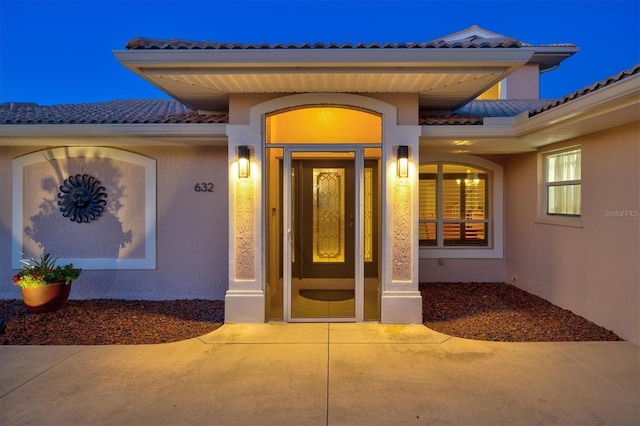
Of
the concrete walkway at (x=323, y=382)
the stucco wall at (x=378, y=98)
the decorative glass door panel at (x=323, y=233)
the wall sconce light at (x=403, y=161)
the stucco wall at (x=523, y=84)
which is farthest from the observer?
the stucco wall at (x=523, y=84)

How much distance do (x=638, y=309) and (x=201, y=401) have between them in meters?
5.07

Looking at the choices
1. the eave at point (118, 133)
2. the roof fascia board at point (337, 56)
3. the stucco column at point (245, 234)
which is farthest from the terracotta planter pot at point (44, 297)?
the roof fascia board at point (337, 56)

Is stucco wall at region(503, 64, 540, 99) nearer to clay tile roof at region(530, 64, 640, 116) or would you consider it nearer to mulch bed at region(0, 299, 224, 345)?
clay tile roof at region(530, 64, 640, 116)

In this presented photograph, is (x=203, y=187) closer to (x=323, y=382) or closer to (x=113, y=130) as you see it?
(x=113, y=130)

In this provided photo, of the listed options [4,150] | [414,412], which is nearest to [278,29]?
[4,150]

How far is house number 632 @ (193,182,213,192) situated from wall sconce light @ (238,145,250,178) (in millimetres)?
1530

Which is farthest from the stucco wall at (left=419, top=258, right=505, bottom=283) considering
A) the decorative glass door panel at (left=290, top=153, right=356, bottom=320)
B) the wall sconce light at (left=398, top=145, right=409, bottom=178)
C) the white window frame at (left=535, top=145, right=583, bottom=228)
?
the wall sconce light at (left=398, top=145, right=409, bottom=178)

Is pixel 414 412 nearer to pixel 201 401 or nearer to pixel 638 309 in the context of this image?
pixel 201 401

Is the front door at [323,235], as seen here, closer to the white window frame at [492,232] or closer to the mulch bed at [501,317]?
the mulch bed at [501,317]

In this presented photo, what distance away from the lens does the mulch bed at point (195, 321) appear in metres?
5.27

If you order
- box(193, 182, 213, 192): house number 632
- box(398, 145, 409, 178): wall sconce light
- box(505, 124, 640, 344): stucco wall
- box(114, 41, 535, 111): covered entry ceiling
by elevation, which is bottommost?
box(505, 124, 640, 344): stucco wall

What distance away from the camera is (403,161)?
5711 mm

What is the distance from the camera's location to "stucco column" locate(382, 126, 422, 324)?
5762mm

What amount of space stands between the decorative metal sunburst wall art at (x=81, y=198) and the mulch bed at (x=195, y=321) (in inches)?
59.2
